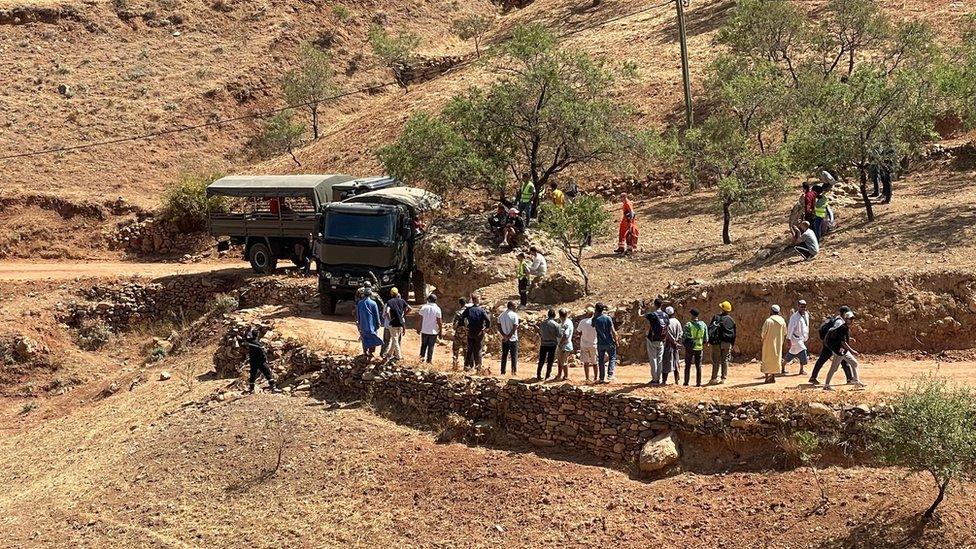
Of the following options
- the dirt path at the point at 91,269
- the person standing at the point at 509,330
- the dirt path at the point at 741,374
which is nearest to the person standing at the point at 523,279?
the dirt path at the point at 741,374

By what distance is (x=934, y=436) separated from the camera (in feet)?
40.2

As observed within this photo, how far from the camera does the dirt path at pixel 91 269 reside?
31359mm

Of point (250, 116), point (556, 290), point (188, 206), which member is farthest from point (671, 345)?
point (250, 116)

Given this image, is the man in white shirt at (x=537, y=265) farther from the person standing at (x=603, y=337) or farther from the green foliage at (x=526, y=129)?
the green foliage at (x=526, y=129)

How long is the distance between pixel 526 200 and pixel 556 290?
4697 mm

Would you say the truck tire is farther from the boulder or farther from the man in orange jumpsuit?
the man in orange jumpsuit

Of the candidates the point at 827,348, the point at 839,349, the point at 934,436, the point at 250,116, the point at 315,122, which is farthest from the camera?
the point at 250,116

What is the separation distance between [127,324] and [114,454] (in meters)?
12.2

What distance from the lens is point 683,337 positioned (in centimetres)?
1608

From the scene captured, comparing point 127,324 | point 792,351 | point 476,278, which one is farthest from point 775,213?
point 127,324

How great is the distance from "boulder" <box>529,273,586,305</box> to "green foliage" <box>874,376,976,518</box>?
30.1 ft

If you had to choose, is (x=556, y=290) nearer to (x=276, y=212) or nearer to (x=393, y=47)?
(x=276, y=212)

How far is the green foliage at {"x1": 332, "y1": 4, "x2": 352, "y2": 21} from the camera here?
2040 inches

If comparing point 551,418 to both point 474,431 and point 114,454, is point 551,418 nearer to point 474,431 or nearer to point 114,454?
point 474,431
